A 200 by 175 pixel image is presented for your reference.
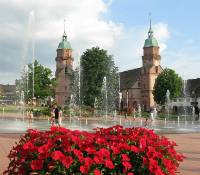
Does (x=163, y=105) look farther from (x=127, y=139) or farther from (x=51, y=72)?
(x=127, y=139)

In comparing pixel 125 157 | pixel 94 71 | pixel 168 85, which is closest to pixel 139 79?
pixel 168 85

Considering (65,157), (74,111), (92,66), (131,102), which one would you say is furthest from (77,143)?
(131,102)

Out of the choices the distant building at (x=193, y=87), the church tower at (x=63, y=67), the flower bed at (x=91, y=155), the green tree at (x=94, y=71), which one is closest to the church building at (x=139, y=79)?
the church tower at (x=63, y=67)

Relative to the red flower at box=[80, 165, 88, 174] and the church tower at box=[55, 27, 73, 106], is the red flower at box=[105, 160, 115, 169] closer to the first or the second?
the red flower at box=[80, 165, 88, 174]

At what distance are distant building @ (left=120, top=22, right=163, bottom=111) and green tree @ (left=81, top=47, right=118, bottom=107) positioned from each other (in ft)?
163

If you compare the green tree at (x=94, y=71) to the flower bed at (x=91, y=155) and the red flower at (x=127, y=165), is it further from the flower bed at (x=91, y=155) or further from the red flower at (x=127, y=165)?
the red flower at (x=127, y=165)

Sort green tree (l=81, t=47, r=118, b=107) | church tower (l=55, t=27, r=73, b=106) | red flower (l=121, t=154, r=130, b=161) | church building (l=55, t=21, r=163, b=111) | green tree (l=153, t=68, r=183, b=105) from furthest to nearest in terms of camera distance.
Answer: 1. church tower (l=55, t=27, r=73, b=106)
2. church building (l=55, t=21, r=163, b=111)
3. green tree (l=153, t=68, r=183, b=105)
4. green tree (l=81, t=47, r=118, b=107)
5. red flower (l=121, t=154, r=130, b=161)

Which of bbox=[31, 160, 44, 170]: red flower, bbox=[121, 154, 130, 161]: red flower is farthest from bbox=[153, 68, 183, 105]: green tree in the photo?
bbox=[31, 160, 44, 170]: red flower

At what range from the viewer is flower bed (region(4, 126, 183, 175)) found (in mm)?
5062

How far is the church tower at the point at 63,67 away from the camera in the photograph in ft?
445

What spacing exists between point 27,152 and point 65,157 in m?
0.66

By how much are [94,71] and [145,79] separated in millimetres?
56375

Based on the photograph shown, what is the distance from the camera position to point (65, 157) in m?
5.03

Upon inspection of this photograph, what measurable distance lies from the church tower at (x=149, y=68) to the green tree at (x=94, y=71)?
49.2m
